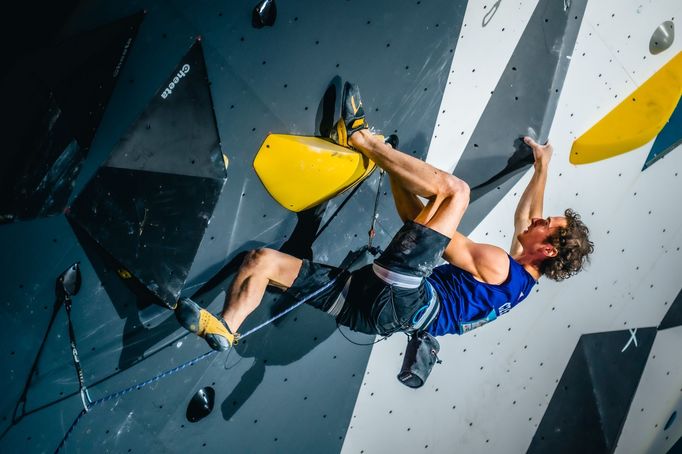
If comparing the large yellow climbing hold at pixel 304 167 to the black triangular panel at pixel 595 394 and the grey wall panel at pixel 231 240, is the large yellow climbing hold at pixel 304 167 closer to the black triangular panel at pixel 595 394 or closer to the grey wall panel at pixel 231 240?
the grey wall panel at pixel 231 240

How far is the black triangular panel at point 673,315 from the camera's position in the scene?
3.78m

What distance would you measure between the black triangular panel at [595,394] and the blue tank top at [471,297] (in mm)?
1201

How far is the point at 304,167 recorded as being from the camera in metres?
2.38

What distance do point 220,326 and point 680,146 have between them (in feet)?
8.61

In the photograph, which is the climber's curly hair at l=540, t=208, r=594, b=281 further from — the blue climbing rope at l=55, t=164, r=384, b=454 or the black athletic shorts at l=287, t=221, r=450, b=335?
the blue climbing rope at l=55, t=164, r=384, b=454

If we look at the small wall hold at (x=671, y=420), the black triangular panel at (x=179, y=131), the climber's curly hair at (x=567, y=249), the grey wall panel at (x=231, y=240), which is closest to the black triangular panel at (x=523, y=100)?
the grey wall panel at (x=231, y=240)

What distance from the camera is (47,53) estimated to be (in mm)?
2076

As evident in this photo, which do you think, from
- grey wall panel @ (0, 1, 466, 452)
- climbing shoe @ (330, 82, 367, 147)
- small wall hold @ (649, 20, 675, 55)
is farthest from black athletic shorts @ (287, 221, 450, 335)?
small wall hold @ (649, 20, 675, 55)

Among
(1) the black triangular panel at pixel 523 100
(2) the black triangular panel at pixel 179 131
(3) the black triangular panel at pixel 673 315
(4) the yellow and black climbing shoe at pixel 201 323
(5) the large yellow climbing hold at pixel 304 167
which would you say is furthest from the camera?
(3) the black triangular panel at pixel 673 315

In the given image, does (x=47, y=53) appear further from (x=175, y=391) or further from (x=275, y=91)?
(x=175, y=391)

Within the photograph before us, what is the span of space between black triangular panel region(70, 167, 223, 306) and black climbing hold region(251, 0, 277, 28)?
600 millimetres

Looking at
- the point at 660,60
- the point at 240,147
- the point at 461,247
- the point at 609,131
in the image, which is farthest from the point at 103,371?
the point at 660,60

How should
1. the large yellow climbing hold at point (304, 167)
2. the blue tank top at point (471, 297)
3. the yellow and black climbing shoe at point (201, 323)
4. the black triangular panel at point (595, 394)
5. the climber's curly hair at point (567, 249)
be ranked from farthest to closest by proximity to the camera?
the black triangular panel at point (595, 394) → the climber's curly hair at point (567, 249) → the blue tank top at point (471, 297) → the large yellow climbing hold at point (304, 167) → the yellow and black climbing shoe at point (201, 323)

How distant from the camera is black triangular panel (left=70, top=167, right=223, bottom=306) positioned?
7.19 ft
